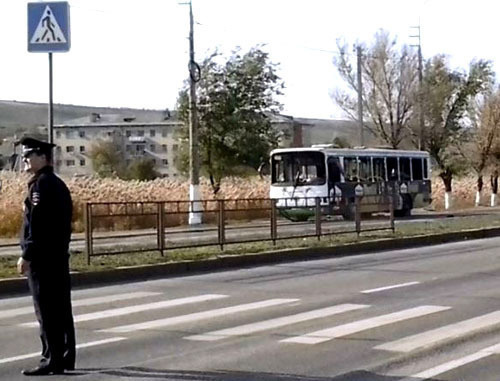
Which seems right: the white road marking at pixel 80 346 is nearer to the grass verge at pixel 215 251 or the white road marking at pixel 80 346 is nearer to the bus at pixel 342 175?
the grass verge at pixel 215 251

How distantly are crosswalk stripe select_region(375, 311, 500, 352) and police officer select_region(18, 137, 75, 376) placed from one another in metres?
3.23

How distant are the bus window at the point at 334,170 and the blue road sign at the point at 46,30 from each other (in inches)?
909

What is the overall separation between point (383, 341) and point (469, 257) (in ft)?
39.4

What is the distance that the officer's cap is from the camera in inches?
367

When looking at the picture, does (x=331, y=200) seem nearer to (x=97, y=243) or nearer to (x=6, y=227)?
(x=6, y=227)

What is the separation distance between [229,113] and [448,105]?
17820 mm

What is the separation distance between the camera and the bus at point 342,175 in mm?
40478

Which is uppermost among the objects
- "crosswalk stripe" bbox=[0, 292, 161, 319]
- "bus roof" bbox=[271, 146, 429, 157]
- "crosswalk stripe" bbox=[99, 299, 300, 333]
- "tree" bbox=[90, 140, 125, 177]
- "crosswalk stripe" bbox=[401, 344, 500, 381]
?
"tree" bbox=[90, 140, 125, 177]

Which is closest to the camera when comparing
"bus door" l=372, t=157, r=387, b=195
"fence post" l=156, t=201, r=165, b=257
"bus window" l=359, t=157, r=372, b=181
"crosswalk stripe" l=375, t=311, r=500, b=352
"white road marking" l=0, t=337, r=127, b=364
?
"white road marking" l=0, t=337, r=127, b=364

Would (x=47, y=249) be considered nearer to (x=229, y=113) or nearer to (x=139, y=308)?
(x=139, y=308)

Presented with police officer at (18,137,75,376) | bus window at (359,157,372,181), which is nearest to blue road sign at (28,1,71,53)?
police officer at (18,137,75,376)

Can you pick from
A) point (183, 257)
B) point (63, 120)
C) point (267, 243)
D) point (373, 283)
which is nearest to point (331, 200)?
point (267, 243)

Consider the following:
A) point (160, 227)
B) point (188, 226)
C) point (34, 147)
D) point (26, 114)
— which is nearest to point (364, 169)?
point (188, 226)

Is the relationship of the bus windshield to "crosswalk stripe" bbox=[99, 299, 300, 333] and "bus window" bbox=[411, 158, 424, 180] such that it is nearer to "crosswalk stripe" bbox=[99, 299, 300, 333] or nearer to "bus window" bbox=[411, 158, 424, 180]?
"bus window" bbox=[411, 158, 424, 180]
